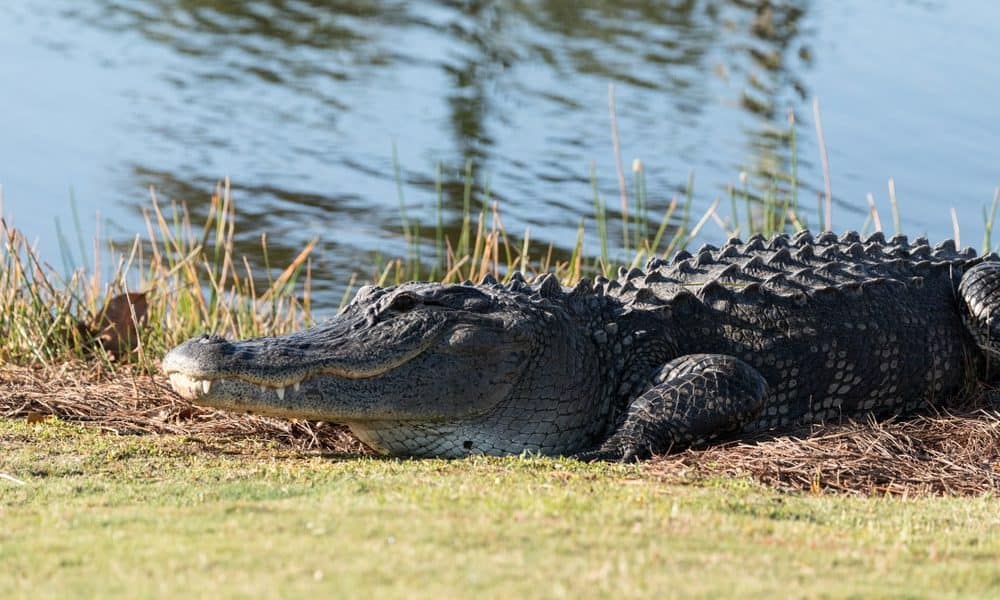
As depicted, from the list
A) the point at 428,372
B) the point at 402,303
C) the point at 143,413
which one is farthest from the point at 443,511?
the point at 143,413

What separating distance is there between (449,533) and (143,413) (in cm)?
240

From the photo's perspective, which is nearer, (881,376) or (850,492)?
(850,492)

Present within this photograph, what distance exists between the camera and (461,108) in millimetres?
14180

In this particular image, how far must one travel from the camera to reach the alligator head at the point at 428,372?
4613 mm

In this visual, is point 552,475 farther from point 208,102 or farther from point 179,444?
point 208,102

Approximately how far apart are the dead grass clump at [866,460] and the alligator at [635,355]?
0.21m

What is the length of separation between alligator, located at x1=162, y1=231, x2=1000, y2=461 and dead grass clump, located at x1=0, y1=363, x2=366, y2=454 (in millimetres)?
307

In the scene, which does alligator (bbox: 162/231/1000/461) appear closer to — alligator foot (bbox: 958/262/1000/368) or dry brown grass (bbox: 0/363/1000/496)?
alligator foot (bbox: 958/262/1000/368)

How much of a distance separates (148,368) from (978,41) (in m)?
13.0

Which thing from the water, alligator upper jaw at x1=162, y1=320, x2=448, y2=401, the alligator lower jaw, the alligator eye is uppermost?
the alligator eye

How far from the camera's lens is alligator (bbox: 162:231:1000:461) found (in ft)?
15.6

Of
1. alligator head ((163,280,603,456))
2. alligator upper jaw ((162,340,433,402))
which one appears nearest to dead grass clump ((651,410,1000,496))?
alligator head ((163,280,603,456))

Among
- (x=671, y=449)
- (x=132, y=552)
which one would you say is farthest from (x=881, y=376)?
(x=132, y=552)

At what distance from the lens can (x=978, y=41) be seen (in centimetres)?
1630
